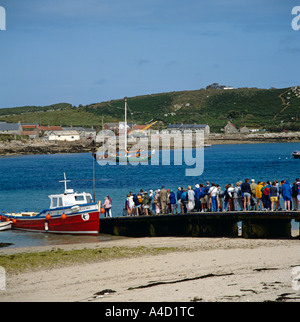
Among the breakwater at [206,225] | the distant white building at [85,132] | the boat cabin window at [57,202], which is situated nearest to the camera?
the breakwater at [206,225]

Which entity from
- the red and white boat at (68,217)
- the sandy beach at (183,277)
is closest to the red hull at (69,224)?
the red and white boat at (68,217)

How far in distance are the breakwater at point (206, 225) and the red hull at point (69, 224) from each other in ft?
2.18

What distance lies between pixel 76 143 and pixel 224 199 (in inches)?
5020

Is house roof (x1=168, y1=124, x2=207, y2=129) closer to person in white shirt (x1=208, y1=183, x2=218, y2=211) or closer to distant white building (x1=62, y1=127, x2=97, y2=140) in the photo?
distant white building (x1=62, y1=127, x2=97, y2=140)

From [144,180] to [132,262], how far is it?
150 feet

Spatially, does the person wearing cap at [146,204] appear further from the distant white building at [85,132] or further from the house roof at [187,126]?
the house roof at [187,126]

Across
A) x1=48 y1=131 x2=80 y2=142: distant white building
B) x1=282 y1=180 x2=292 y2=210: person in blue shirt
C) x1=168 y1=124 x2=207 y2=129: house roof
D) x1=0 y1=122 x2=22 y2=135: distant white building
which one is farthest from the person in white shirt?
x1=168 y1=124 x2=207 y2=129: house roof

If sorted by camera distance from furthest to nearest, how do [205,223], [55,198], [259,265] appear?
[55,198]
[205,223]
[259,265]

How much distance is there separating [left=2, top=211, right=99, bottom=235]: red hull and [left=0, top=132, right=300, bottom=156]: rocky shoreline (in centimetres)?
9622

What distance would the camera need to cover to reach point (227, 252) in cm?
2081

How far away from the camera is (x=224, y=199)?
25.0 m

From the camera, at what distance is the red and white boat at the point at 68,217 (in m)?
28.0
